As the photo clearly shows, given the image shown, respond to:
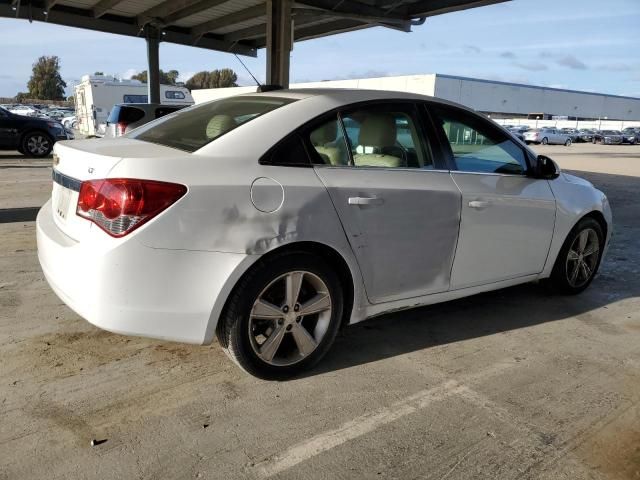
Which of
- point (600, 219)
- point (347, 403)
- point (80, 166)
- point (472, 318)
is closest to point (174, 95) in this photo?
point (600, 219)

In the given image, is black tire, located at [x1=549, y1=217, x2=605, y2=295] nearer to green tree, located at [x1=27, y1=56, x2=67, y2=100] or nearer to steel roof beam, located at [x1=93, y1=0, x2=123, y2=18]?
steel roof beam, located at [x1=93, y1=0, x2=123, y2=18]

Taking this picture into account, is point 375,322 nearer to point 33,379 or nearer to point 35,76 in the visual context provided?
point 33,379

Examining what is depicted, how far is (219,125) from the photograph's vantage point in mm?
3260

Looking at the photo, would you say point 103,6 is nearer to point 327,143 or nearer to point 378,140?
point 378,140

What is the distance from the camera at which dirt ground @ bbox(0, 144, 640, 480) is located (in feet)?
8.10

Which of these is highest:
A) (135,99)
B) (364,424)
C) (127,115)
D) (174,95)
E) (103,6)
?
(103,6)

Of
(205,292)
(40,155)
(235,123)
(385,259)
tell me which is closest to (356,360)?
(385,259)

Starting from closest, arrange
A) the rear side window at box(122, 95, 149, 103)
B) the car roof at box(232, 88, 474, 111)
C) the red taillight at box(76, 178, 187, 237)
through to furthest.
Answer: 1. the red taillight at box(76, 178, 187, 237)
2. the car roof at box(232, 88, 474, 111)
3. the rear side window at box(122, 95, 149, 103)

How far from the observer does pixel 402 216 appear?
11.0 feet

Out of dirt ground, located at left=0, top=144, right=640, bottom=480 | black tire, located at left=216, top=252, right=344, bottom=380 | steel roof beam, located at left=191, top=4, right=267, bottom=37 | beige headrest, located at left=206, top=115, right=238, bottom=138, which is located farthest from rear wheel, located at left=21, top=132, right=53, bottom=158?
black tire, located at left=216, top=252, right=344, bottom=380

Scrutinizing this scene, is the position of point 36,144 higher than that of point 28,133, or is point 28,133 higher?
point 28,133

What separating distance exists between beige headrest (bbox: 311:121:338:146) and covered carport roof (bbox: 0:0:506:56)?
1137cm

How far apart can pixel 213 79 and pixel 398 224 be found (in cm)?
12834

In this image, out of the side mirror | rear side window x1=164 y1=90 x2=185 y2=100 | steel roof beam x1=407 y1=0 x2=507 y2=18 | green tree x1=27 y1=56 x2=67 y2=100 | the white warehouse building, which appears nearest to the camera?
the side mirror
